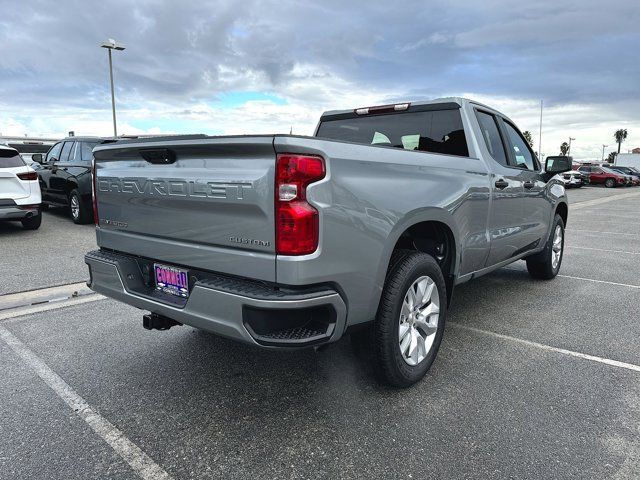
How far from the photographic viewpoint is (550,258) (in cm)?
589

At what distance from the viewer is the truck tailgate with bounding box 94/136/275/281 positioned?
2373mm

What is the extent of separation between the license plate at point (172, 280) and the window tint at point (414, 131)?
5.82ft

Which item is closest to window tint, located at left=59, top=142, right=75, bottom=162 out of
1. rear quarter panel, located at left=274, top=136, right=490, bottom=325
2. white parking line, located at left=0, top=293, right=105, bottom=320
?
white parking line, located at left=0, top=293, right=105, bottom=320

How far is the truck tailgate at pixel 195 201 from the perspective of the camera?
2.37 metres

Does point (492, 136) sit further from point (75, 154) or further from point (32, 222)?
point (75, 154)

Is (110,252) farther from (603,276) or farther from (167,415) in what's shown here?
(603,276)

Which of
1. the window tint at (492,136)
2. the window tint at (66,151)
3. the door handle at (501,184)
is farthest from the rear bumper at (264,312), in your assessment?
the window tint at (66,151)

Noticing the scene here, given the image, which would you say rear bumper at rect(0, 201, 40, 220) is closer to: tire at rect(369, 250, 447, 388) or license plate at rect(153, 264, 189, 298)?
license plate at rect(153, 264, 189, 298)

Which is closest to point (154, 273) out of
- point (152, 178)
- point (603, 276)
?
point (152, 178)

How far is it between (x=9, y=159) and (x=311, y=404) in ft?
25.6

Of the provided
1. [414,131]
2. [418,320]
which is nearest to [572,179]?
[414,131]

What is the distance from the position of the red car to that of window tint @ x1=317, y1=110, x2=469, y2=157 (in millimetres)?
37549

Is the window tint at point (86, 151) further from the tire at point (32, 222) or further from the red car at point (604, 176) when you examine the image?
the red car at point (604, 176)

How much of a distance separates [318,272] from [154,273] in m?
1.22
